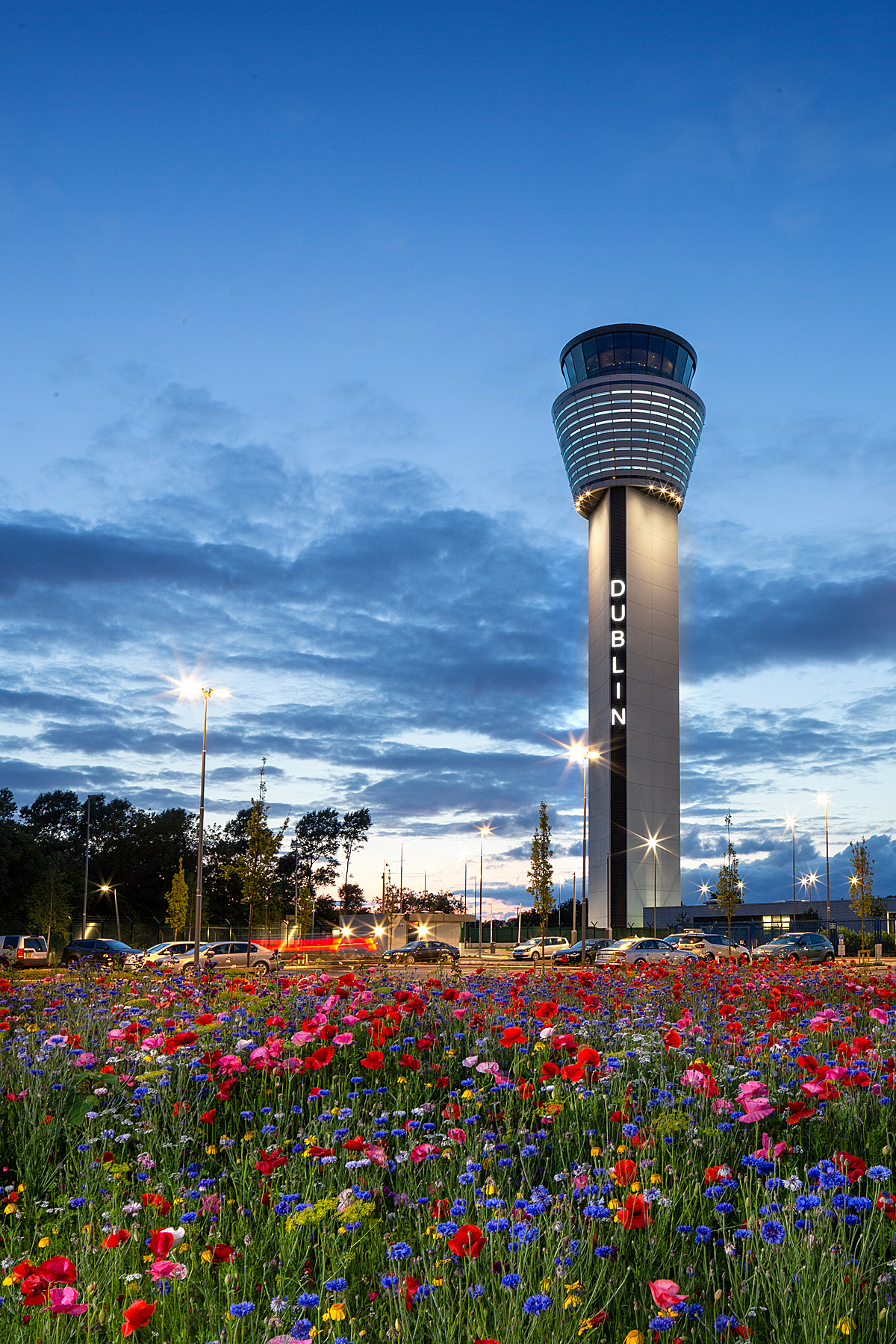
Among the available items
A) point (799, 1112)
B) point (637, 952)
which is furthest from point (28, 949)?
point (799, 1112)

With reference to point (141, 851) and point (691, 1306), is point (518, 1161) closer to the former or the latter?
point (691, 1306)

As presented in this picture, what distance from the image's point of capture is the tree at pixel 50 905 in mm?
61156

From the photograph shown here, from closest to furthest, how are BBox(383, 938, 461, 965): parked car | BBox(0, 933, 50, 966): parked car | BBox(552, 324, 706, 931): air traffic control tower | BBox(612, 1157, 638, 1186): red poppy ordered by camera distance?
BBox(612, 1157, 638, 1186): red poppy, BBox(0, 933, 50, 966): parked car, BBox(383, 938, 461, 965): parked car, BBox(552, 324, 706, 931): air traffic control tower

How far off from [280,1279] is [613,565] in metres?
93.7

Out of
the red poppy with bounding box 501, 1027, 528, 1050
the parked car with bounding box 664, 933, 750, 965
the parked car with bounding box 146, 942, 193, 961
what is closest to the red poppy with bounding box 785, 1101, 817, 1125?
the red poppy with bounding box 501, 1027, 528, 1050

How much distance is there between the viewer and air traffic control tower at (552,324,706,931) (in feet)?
300

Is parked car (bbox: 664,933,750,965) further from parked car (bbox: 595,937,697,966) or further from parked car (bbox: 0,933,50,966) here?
parked car (bbox: 0,933,50,966)

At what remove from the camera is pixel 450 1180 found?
4.81 meters

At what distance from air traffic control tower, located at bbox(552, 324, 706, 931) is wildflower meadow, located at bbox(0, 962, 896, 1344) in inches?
3287

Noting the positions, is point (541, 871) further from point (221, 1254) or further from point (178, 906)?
point (221, 1254)

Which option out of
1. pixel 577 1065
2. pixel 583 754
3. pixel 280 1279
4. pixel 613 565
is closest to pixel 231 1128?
pixel 577 1065

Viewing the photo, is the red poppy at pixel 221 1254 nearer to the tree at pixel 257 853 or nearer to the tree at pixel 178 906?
the tree at pixel 257 853

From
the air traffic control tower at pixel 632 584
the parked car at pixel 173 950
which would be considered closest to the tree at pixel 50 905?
the parked car at pixel 173 950

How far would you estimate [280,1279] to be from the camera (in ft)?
12.0
